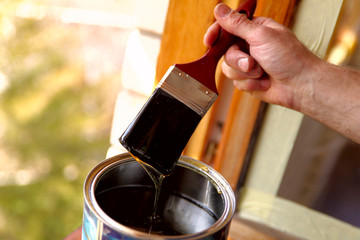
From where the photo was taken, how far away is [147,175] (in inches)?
28.5

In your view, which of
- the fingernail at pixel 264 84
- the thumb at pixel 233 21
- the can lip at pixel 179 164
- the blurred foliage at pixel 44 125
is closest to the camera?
the can lip at pixel 179 164

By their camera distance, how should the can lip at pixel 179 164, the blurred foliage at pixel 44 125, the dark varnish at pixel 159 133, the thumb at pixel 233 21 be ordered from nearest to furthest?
the can lip at pixel 179 164
the dark varnish at pixel 159 133
the thumb at pixel 233 21
the blurred foliage at pixel 44 125

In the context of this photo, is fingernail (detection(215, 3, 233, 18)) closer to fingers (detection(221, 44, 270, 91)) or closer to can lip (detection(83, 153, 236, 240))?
fingers (detection(221, 44, 270, 91))

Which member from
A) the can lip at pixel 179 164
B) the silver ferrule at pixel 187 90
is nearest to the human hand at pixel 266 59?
the silver ferrule at pixel 187 90

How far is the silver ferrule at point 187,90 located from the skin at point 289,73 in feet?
0.50

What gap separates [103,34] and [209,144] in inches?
81.0

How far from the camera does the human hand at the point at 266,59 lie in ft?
2.52

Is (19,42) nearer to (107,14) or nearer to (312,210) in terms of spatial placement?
(107,14)

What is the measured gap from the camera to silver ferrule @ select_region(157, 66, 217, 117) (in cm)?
64

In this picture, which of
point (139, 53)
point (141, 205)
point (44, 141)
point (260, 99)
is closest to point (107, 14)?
point (44, 141)

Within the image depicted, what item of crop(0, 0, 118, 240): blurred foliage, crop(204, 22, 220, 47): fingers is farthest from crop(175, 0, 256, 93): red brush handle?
crop(0, 0, 118, 240): blurred foliage

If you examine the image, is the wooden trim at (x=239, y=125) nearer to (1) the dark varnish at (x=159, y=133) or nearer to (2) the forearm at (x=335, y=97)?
(2) the forearm at (x=335, y=97)

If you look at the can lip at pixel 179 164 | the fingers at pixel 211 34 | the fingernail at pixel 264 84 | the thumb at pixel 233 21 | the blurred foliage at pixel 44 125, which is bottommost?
the blurred foliage at pixel 44 125

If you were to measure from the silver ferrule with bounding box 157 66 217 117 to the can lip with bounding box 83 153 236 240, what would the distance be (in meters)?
0.11
